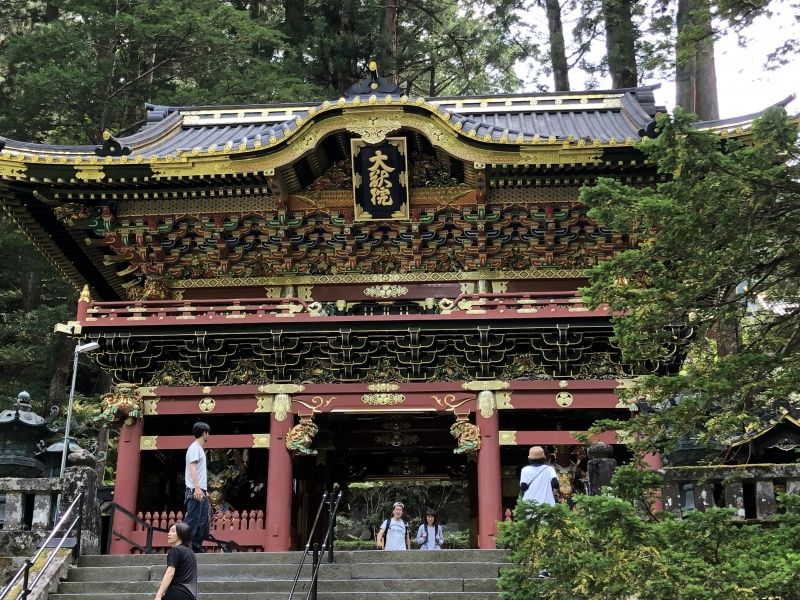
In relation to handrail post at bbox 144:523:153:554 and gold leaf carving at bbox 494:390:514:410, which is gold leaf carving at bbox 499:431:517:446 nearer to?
gold leaf carving at bbox 494:390:514:410

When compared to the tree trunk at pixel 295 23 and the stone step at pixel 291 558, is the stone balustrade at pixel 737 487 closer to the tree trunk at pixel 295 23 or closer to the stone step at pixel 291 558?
the stone step at pixel 291 558

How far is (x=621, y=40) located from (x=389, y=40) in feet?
24.8

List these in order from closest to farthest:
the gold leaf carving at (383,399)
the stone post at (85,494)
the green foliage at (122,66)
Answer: the stone post at (85,494) < the gold leaf carving at (383,399) < the green foliage at (122,66)

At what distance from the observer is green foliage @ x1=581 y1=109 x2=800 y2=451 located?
23.1 feet

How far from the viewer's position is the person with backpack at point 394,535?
12.4 meters

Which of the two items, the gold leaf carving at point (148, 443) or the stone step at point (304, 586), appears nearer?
the stone step at point (304, 586)

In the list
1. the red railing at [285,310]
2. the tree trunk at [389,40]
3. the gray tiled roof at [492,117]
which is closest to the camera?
the red railing at [285,310]

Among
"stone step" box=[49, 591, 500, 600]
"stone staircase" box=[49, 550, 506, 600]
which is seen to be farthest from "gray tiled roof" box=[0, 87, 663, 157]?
"stone step" box=[49, 591, 500, 600]

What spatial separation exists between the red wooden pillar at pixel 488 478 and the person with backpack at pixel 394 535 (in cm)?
123

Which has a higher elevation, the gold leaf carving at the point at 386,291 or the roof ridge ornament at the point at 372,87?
the roof ridge ornament at the point at 372,87

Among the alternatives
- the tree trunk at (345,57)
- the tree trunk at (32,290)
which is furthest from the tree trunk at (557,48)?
the tree trunk at (32,290)

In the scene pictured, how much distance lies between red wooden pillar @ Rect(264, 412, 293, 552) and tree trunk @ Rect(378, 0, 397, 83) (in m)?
15.0

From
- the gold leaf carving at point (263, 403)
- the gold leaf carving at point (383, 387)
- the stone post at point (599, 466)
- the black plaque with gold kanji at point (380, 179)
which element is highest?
the black plaque with gold kanji at point (380, 179)

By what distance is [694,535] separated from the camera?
6.71 metres
